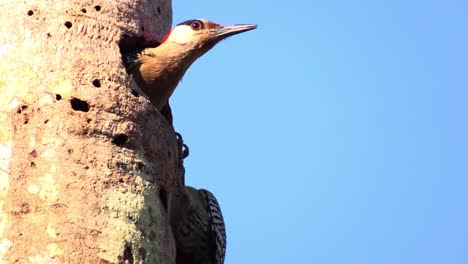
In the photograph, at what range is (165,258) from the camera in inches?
225

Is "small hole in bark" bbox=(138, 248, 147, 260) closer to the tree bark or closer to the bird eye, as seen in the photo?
the tree bark

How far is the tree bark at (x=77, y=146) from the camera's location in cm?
539

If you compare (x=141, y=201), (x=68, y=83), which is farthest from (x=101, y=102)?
(x=141, y=201)

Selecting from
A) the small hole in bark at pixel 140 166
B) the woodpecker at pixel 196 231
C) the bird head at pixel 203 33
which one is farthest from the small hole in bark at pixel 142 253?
the bird head at pixel 203 33

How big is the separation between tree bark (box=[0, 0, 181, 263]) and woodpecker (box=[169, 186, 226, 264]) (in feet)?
2.49

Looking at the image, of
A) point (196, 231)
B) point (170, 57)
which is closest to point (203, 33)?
point (170, 57)

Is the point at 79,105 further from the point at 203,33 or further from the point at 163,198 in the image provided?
the point at 203,33

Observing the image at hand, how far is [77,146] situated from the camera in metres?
5.67

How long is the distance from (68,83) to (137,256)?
0.97 meters

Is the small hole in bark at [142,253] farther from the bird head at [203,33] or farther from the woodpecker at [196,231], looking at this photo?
the bird head at [203,33]

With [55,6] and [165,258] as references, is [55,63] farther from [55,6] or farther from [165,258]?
[165,258]

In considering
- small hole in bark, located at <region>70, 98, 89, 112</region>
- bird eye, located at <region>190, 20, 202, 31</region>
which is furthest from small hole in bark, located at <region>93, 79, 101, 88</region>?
bird eye, located at <region>190, 20, 202, 31</region>

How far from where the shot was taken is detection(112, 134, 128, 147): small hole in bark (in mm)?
5820

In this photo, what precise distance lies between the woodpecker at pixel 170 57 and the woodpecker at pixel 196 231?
61 centimetres
